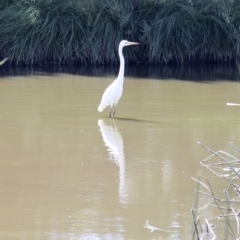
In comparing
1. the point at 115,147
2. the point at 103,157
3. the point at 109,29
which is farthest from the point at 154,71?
the point at 103,157

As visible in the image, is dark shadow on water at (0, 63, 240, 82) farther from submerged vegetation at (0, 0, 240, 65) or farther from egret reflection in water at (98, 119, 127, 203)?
egret reflection in water at (98, 119, 127, 203)

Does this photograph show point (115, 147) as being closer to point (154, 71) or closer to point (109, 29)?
point (154, 71)

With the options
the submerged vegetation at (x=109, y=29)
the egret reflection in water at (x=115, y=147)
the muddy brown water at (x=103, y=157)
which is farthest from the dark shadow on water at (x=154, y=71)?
the egret reflection in water at (x=115, y=147)

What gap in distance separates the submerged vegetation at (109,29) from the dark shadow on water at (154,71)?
1.04 ft

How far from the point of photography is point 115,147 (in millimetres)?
7508

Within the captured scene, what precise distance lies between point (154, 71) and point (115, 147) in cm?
724

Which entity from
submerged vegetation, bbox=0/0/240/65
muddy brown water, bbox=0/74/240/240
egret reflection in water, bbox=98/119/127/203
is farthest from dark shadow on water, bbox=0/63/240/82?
egret reflection in water, bbox=98/119/127/203

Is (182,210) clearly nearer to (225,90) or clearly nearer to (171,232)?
(171,232)

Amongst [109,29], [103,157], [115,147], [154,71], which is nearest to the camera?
[103,157]

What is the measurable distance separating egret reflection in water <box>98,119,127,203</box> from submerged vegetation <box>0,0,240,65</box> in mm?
6069

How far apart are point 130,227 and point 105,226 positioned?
18cm

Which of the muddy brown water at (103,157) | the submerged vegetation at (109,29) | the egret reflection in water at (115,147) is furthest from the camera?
the submerged vegetation at (109,29)

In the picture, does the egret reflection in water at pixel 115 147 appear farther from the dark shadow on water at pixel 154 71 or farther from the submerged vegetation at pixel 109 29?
the submerged vegetation at pixel 109 29

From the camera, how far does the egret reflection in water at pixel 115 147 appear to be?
593cm
